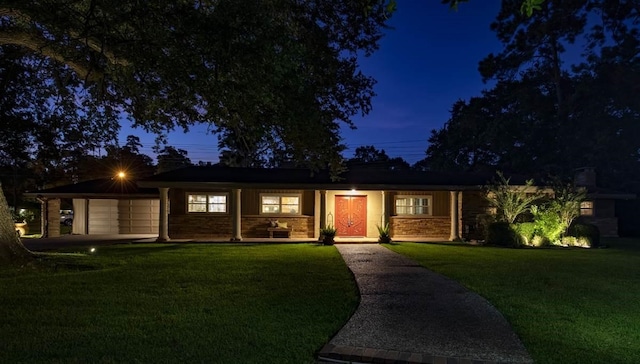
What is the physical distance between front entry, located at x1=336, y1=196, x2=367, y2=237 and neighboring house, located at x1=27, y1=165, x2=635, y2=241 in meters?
0.04

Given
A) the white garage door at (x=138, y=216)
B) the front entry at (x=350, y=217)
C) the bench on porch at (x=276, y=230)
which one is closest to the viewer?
the bench on porch at (x=276, y=230)

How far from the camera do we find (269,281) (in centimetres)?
795

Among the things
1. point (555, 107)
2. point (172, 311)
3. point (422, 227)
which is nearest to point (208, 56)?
point (172, 311)

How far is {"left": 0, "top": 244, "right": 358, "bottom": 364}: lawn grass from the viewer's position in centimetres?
411

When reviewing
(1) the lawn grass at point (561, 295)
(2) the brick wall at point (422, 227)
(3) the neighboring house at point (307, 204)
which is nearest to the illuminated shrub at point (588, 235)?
(1) the lawn grass at point (561, 295)

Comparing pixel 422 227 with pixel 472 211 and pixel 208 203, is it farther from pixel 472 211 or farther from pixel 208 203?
pixel 208 203

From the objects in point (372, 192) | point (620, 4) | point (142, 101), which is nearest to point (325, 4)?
point (142, 101)

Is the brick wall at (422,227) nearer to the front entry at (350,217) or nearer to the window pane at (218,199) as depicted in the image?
the front entry at (350,217)

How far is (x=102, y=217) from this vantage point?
2127 cm

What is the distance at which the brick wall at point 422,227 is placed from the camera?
18141 millimetres

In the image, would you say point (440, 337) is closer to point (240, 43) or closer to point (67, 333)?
point (67, 333)

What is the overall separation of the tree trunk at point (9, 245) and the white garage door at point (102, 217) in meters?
11.9

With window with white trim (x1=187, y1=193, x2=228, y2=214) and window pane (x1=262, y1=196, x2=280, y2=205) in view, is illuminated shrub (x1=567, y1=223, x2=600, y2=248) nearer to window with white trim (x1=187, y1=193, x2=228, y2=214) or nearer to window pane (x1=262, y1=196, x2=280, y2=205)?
window pane (x1=262, y1=196, x2=280, y2=205)

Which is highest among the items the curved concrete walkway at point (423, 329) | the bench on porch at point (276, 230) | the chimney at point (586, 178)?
the chimney at point (586, 178)
